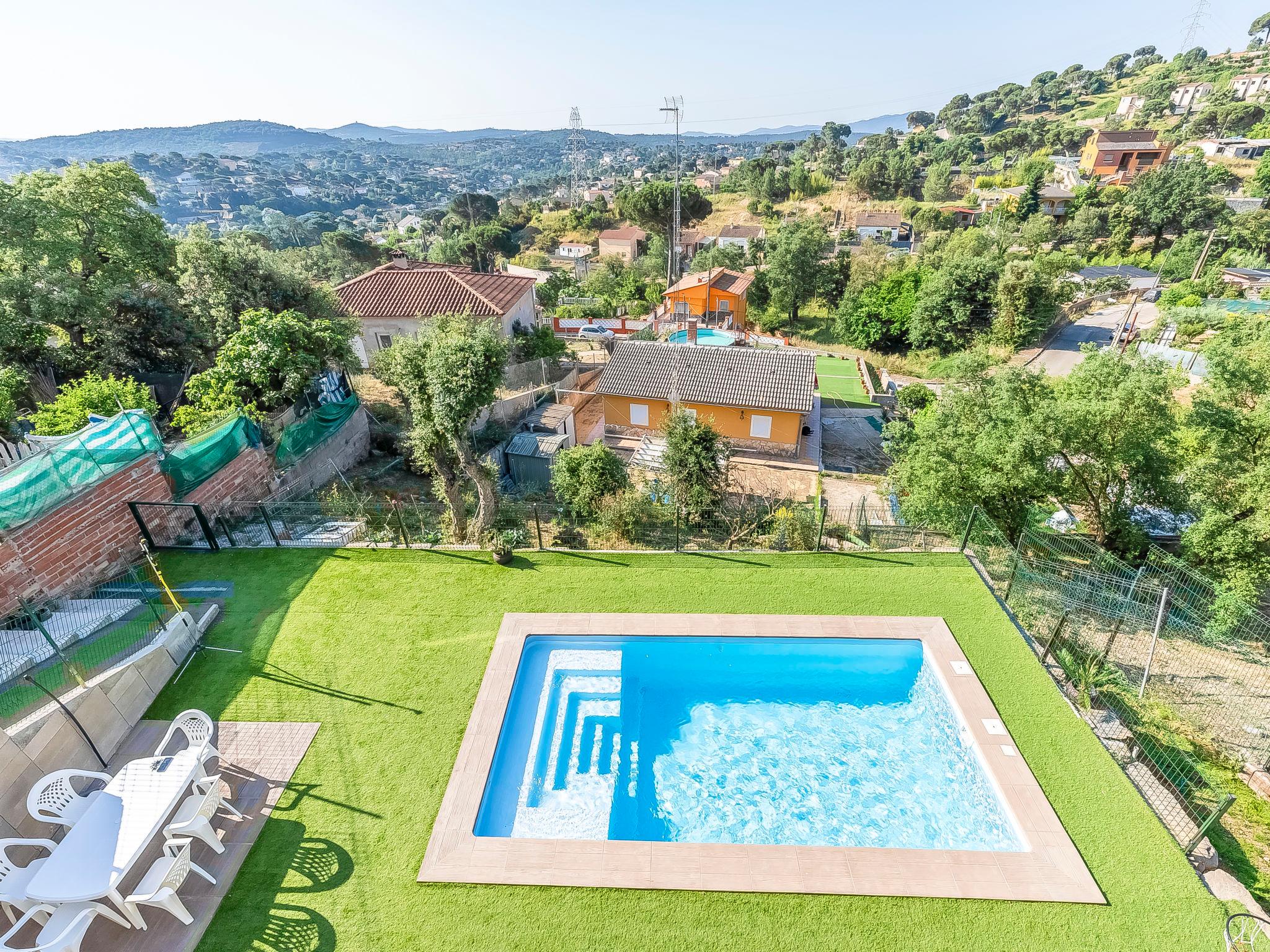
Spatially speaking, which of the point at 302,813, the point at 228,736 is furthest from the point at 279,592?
the point at 302,813

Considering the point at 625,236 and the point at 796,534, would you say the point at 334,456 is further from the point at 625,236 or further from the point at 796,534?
the point at 625,236

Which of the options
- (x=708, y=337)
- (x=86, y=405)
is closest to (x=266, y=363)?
(x=86, y=405)

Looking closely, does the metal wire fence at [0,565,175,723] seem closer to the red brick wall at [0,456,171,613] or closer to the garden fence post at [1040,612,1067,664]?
the red brick wall at [0,456,171,613]

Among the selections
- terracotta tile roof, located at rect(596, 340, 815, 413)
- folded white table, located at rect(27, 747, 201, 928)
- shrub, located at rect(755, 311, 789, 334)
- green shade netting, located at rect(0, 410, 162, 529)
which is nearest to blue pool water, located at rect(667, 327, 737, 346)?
terracotta tile roof, located at rect(596, 340, 815, 413)

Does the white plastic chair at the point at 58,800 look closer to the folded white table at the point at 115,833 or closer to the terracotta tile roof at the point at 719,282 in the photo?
the folded white table at the point at 115,833

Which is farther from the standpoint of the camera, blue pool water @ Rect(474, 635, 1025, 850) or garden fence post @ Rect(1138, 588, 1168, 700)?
garden fence post @ Rect(1138, 588, 1168, 700)
